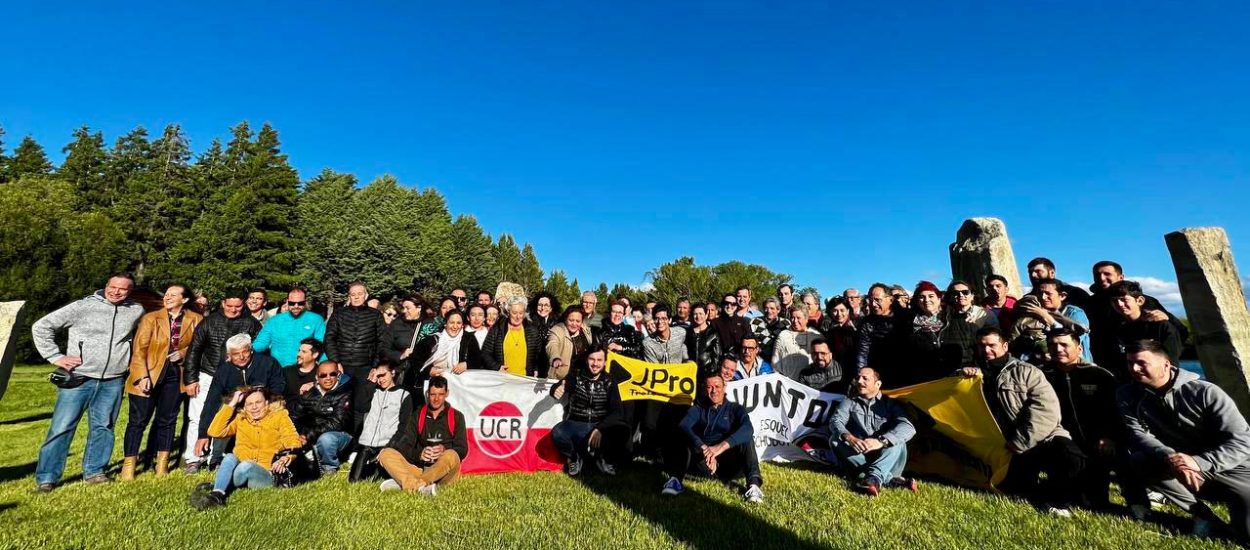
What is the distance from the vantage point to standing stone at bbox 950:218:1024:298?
11672mm

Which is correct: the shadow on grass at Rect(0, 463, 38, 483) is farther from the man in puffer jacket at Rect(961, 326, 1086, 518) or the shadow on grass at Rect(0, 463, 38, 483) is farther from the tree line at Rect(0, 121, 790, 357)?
the tree line at Rect(0, 121, 790, 357)

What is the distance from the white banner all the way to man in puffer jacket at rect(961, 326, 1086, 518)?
190 cm

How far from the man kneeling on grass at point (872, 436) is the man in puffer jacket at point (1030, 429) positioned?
90cm

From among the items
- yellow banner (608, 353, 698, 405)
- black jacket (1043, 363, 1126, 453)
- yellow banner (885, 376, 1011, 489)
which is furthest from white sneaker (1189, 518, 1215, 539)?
yellow banner (608, 353, 698, 405)

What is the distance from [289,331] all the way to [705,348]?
6.09 m

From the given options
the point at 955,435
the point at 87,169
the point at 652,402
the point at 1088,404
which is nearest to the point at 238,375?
the point at 652,402

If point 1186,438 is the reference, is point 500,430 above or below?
below

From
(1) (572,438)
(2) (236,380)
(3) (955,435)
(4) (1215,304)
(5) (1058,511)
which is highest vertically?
(4) (1215,304)

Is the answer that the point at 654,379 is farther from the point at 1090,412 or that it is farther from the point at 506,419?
the point at 1090,412

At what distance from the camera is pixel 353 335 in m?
8.10

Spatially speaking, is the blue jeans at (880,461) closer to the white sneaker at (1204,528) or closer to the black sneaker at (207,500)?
the white sneaker at (1204,528)

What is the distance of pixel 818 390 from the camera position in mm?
7531

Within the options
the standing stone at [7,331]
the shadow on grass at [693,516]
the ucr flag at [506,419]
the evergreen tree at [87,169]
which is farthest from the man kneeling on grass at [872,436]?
the evergreen tree at [87,169]

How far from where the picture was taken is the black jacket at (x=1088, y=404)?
17.7ft
